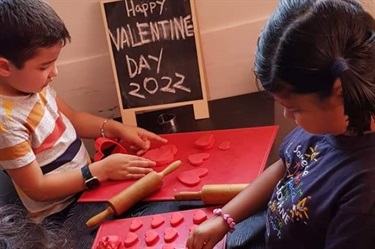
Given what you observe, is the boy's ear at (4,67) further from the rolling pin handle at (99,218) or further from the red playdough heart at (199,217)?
the red playdough heart at (199,217)

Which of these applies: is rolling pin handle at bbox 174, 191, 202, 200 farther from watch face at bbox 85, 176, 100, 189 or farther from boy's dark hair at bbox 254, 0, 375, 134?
boy's dark hair at bbox 254, 0, 375, 134

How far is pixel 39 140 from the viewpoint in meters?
1.16

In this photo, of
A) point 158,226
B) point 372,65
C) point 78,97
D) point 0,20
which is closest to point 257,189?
point 158,226

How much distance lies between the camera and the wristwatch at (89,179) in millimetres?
1201

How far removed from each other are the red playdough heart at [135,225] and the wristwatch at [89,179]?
0.53 feet

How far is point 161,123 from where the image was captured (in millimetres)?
1498

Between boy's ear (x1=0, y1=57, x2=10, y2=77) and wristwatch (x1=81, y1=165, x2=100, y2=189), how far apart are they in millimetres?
269

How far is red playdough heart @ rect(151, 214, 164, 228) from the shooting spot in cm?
107

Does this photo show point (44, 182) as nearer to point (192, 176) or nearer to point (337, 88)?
point (192, 176)

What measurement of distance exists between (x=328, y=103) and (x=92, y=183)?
2.13 ft

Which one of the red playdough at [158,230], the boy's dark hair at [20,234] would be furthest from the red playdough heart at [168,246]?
the boy's dark hair at [20,234]

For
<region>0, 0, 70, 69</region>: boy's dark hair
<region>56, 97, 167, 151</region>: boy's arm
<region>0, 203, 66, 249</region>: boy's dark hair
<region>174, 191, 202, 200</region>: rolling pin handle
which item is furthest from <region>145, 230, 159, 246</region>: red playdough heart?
<region>0, 0, 70, 69</region>: boy's dark hair

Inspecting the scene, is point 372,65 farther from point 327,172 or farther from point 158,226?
point 158,226

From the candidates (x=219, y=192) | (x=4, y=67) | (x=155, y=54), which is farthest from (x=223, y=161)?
(x=4, y=67)
